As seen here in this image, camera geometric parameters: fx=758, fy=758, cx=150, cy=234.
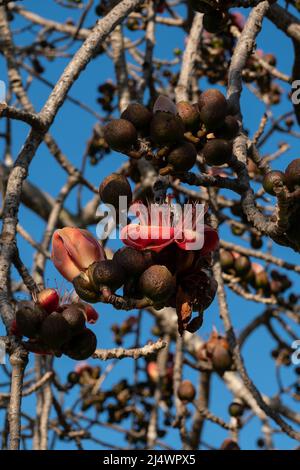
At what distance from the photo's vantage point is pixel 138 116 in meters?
1.63

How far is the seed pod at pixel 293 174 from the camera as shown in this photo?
4.58 ft

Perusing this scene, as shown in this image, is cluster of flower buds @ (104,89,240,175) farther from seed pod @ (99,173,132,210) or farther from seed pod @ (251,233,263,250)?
seed pod @ (251,233,263,250)

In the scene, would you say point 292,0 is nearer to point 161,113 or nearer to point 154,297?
point 161,113

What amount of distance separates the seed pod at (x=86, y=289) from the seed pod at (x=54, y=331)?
12 cm

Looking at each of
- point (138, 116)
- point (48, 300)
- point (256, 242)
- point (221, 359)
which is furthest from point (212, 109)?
point (256, 242)

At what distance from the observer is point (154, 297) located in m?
1.43

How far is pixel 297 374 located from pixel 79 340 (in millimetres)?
2677

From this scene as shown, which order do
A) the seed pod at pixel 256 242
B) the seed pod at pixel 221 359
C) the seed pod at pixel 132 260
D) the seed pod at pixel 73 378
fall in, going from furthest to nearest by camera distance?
1. the seed pod at pixel 73 378
2. the seed pod at pixel 256 242
3. the seed pod at pixel 221 359
4. the seed pod at pixel 132 260

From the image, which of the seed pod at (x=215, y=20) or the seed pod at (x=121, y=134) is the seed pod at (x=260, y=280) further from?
the seed pod at (x=121, y=134)

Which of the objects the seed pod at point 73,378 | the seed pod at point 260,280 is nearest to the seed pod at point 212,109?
the seed pod at point 260,280

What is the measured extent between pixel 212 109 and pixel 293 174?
0.33 metres

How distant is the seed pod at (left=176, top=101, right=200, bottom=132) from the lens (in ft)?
5.53

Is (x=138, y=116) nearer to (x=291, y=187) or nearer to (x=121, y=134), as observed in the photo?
(x=121, y=134)

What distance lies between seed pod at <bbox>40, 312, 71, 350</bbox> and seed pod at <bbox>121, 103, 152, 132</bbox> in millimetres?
478
